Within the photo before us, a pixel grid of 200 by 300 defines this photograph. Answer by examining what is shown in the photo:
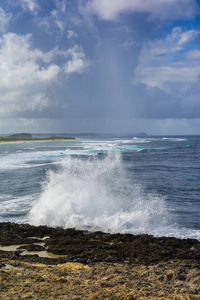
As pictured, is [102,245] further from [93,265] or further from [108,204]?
[108,204]

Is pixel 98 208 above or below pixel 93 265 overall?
below

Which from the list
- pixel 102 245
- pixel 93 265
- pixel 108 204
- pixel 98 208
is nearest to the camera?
pixel 93 265

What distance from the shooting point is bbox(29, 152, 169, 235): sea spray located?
13.2 m

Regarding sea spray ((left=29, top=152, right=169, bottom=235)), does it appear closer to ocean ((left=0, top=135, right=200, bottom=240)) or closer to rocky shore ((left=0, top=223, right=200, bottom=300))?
ocean ((left=0, top=135, right=200, bottom=240))

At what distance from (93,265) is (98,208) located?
7.40 metres

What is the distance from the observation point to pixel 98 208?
15508 mm

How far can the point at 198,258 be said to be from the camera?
9.22 m

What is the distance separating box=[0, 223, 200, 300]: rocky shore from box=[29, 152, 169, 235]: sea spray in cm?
144

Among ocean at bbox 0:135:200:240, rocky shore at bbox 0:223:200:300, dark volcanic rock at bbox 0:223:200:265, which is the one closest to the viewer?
rocky shore at bbox 0:223:200:300

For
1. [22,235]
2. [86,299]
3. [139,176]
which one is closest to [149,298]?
[86,299]

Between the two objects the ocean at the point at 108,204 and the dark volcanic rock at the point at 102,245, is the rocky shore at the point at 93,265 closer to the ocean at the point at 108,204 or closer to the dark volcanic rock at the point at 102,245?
the dark volcanic rock at the point at 102,245

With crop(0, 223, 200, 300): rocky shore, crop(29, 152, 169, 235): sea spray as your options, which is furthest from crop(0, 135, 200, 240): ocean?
crop(0, 223, 200, 300): rocky shore

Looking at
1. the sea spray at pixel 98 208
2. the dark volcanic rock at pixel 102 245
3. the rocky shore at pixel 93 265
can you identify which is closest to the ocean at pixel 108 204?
the sea spray at pixel 98 208

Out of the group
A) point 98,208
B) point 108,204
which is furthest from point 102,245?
point 108,204
